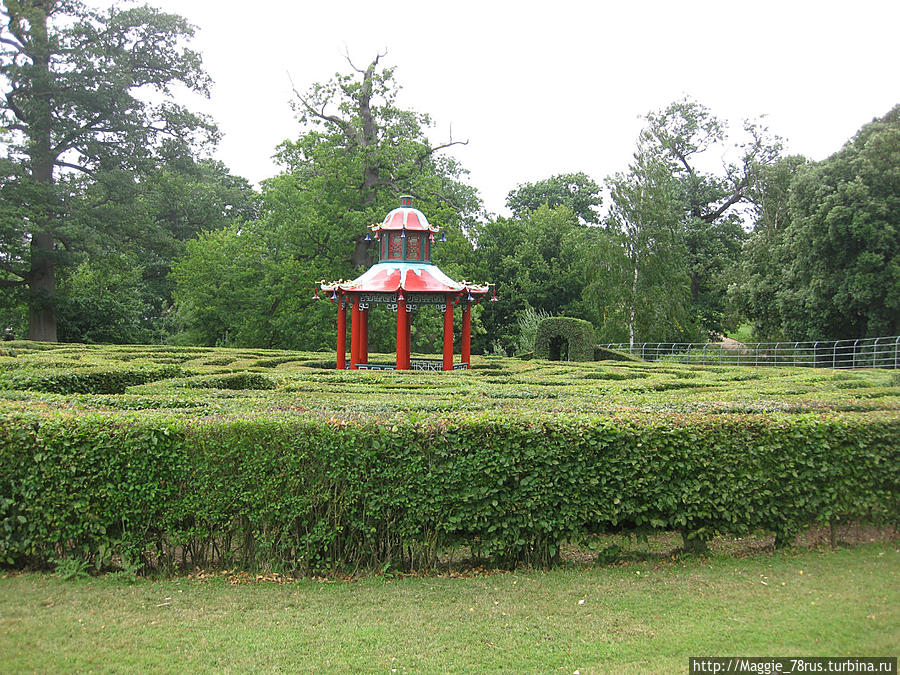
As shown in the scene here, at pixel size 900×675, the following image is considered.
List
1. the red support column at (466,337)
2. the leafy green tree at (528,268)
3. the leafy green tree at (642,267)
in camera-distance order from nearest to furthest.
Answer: the red support column at (466,337) < the leafy green tree at (642,267) < the leafy green tree at (528,268)

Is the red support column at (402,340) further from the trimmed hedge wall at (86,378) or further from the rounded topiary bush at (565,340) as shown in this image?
the rounded topiary bush at (565,340)

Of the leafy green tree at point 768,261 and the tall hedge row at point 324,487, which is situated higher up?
the leafy green tree at point 768,261

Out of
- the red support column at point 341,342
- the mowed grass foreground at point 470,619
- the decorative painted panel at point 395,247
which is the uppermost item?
the decorative painted panel at point 395,247

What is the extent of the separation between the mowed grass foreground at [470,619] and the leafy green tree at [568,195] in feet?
144

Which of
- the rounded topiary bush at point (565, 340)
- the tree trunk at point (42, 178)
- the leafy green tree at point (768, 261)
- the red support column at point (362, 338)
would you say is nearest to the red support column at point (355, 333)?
the red support column at point (362, 338)

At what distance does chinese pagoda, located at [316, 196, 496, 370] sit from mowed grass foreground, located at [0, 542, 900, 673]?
1106 centimetres

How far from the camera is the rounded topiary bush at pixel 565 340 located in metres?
22.2

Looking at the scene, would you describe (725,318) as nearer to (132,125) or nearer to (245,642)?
(132,125)

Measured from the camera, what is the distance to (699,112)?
42281 millimetres

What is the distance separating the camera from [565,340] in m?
23.2

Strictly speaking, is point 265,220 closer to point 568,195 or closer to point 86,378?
point 86,378

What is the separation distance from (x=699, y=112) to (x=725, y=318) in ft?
44.7

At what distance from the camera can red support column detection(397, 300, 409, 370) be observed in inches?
634

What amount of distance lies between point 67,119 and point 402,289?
2105cm
